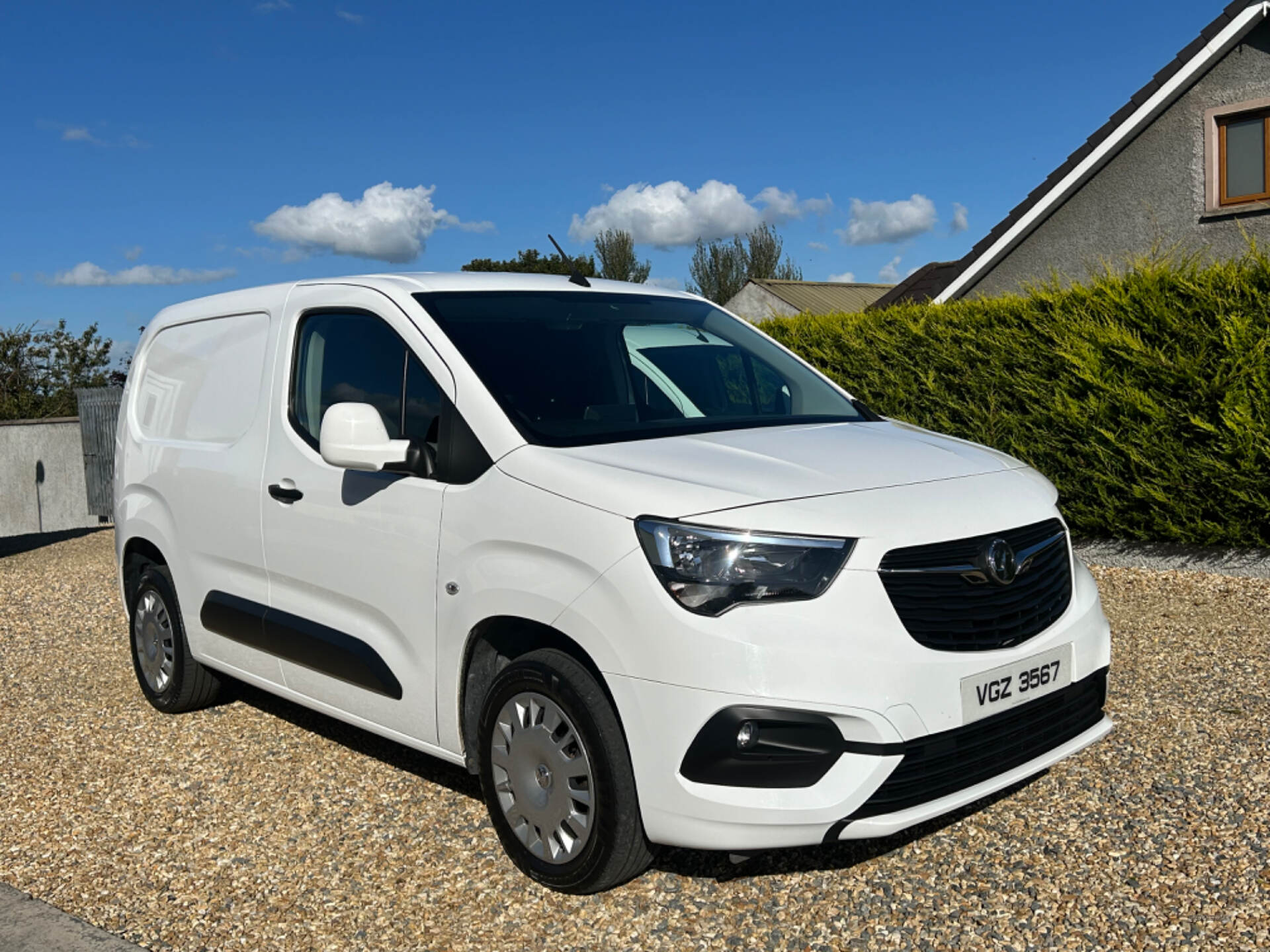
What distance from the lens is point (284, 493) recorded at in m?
4.54

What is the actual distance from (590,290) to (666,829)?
7.62 feet

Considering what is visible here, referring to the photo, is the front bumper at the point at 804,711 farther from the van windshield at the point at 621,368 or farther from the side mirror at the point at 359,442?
the side mirror at the point at 359,442

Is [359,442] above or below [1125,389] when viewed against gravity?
below

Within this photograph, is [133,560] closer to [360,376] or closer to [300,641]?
[300,641]

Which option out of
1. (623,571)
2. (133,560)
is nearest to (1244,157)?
(133,560)

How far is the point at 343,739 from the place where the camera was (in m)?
5.42

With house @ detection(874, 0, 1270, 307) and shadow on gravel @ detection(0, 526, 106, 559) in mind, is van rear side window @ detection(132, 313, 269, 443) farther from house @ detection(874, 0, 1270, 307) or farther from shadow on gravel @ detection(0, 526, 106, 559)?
house @ detection(874, 0, 1270, 307)

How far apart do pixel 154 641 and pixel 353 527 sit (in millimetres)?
2289

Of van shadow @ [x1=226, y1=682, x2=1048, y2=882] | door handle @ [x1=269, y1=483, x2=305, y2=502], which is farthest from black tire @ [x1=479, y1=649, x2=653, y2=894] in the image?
door handle @ [x1=269, y1=483, x2=305, y2=502]

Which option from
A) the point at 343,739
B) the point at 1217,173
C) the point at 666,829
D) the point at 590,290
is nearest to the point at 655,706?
the point at 666,829

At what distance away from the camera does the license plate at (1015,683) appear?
3.29 metres

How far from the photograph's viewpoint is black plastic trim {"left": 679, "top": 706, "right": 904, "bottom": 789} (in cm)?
314

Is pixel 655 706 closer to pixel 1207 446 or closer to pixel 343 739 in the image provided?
pixel 343 739

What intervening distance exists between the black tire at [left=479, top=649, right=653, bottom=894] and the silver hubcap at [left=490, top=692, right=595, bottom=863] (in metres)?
0.03
